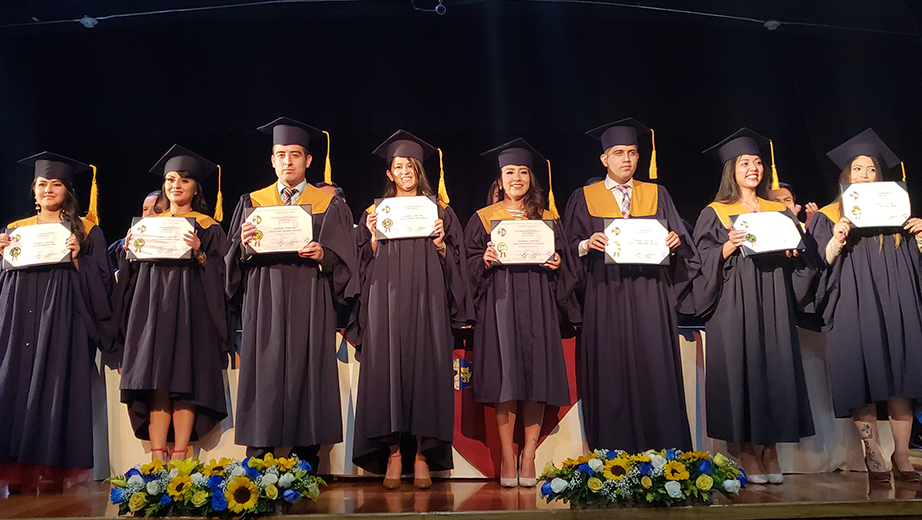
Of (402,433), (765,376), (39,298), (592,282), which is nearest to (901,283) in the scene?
(765,376)

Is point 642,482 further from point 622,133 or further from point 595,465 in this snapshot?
point 622,133

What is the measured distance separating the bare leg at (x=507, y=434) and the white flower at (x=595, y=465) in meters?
0.74

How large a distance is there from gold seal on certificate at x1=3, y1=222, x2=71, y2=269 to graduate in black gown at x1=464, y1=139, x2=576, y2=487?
243cm

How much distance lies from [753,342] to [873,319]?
72cm

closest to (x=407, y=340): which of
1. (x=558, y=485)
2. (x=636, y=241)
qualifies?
(x=558, y=485)

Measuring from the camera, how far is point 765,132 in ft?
19.1

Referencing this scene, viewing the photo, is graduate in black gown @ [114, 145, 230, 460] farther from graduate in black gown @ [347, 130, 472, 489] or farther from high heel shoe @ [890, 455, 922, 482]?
Result: high heel shoe @ [890, 455, 922, 482]

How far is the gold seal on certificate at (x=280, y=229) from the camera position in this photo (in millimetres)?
3902

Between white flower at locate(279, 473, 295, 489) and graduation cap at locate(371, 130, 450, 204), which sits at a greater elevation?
graduation cap at locate(371, 130, 450, 204)

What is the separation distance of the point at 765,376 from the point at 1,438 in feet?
14.5

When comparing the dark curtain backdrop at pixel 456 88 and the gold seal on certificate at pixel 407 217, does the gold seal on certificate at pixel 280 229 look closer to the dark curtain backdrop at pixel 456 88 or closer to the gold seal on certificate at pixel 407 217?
the gold seal on certificate at pixel 407 217

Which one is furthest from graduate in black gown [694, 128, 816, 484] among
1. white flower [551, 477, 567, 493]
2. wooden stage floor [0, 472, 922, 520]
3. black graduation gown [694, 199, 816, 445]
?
white flower [551, 477, 567, 493]

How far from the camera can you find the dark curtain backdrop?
18.6 ft

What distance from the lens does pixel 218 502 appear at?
10.1ft
